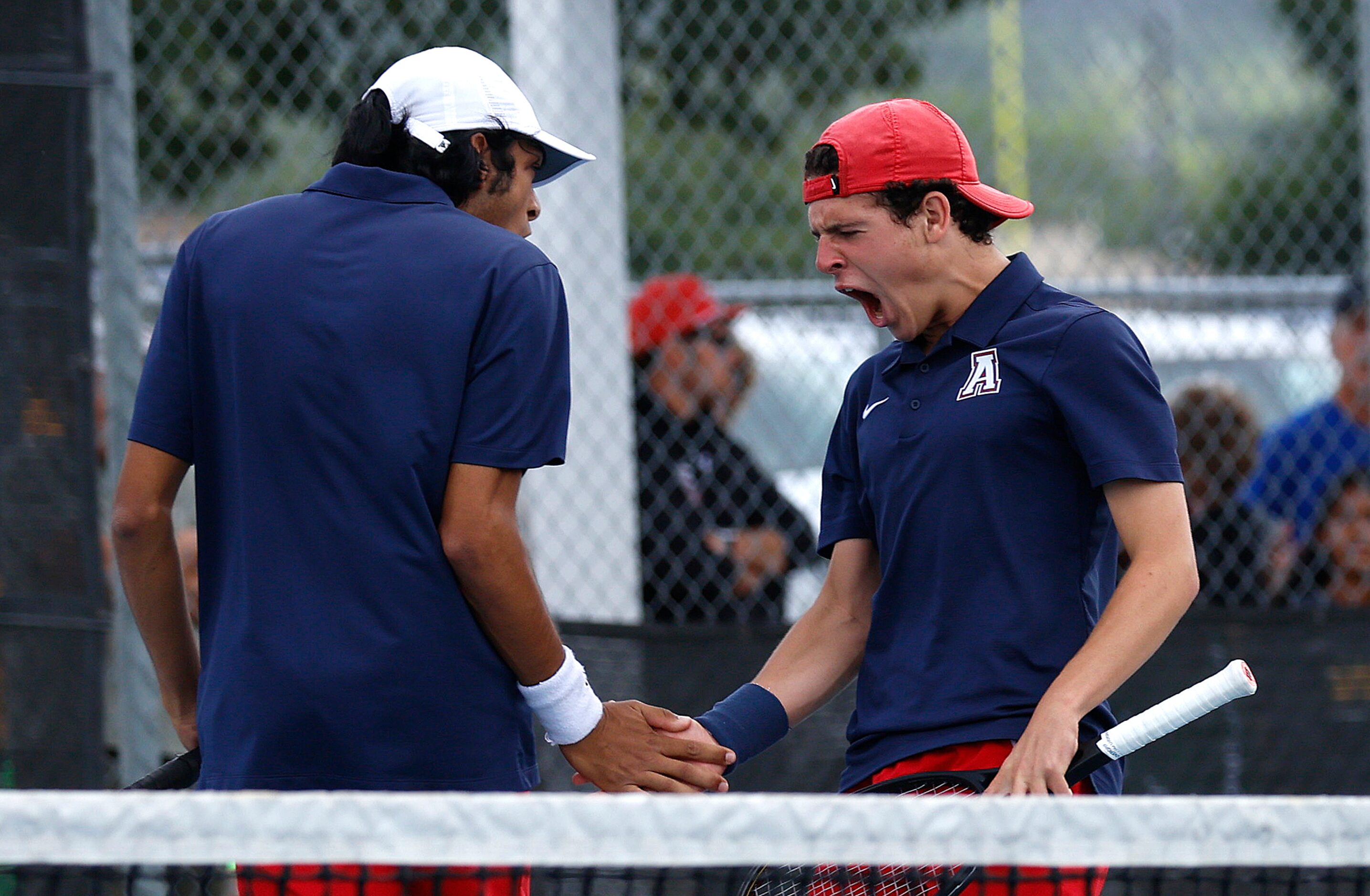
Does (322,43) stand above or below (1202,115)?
above

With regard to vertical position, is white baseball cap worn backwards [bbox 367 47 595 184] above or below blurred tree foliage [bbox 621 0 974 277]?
above

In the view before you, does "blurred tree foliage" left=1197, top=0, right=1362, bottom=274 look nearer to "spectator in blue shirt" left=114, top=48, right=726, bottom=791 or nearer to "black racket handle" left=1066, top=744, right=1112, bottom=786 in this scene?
"black racket handle" left=1066, top=744, right=1112, bottom=786

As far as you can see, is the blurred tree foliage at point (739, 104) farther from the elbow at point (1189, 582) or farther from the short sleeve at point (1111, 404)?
the elbow at point (1189, 582)

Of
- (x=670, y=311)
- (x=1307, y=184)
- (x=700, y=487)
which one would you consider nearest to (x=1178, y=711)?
(x=700, y=487)

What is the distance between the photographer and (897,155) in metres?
2.19

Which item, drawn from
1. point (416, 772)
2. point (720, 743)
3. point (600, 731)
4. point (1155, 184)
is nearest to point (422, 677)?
point (416, 772)

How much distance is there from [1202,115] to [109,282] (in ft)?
60.7

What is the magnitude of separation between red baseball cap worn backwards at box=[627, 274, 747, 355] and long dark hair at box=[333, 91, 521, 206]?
89.2 inches

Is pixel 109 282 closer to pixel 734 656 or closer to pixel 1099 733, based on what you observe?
pixel 734 656

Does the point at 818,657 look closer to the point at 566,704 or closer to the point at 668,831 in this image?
the point at 566,704

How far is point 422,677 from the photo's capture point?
2016mm

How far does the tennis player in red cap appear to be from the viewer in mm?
2014

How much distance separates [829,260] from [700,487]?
7.25 feet

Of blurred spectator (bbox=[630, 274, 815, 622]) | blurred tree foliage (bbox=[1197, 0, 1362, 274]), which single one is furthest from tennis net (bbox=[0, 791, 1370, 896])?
blurred tree foliage (bbox=[1197, 0, 1362, 274])
